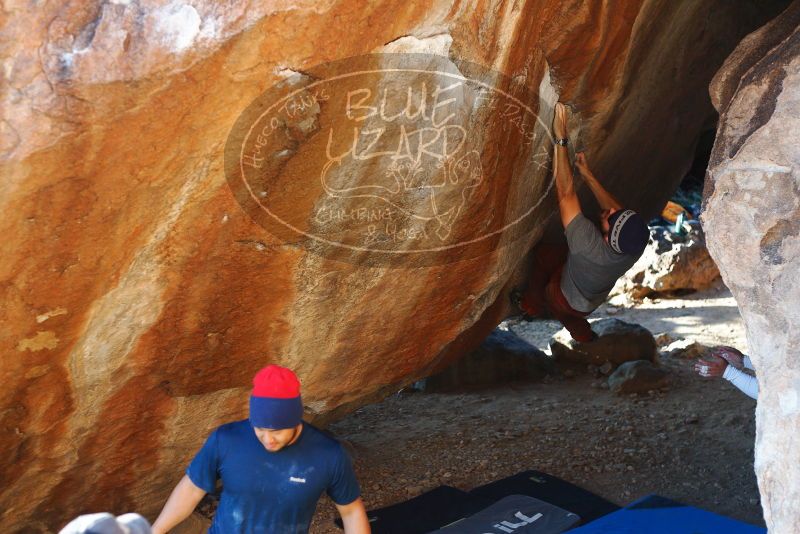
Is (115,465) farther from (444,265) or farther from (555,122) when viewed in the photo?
(555,122)

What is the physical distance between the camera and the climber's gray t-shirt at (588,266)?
4062mm

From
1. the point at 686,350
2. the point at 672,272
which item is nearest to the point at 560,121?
the point at 686,350

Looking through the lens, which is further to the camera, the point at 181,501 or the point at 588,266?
the point at 588,266

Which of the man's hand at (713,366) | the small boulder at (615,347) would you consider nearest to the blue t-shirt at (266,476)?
the man's hand at (713,366)

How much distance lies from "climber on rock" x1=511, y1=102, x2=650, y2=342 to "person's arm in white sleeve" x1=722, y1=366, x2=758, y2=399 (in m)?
0.73

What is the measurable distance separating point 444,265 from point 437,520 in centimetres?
131

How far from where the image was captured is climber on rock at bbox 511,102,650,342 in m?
3.95

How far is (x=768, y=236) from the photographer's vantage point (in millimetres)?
2520

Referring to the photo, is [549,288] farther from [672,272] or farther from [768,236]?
[672,272]

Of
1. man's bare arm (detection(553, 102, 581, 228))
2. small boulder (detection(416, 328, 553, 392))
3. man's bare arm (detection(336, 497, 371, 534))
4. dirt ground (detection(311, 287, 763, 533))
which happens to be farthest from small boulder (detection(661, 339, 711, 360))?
man's bare arm (detection(336, 497, 371, 534))

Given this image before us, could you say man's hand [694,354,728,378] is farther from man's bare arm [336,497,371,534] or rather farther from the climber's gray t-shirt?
man's bare arm [336,497,371,534]

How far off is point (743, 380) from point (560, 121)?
1.25m

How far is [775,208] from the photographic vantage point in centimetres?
250

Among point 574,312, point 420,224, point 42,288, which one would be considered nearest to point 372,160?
point 420,224
